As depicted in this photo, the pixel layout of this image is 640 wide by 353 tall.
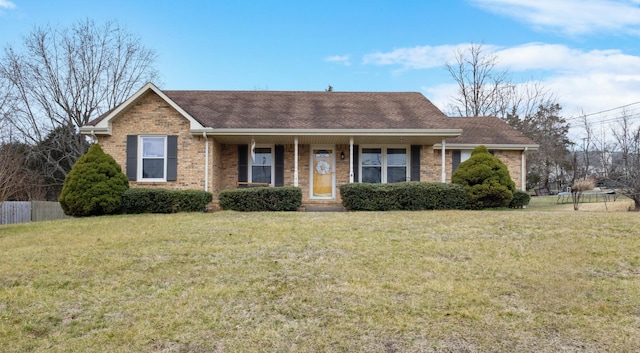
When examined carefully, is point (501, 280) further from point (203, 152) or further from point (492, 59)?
point (492, 59)

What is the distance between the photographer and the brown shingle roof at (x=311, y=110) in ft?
50.3

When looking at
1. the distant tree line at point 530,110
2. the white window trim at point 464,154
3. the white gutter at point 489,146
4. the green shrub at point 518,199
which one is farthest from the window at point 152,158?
the distant tree line at point 530,110

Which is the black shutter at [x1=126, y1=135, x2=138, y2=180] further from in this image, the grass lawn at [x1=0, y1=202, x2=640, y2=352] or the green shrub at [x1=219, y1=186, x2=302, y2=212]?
the grass lawn at [x1=0, y1=202, x2=640, y2=352]

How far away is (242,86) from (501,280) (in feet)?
110

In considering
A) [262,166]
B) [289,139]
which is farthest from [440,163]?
[262,166]

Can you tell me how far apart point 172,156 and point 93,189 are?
8.85 ft

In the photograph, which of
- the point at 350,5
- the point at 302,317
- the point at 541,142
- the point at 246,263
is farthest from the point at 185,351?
the point at 541,142

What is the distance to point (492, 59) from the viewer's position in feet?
116

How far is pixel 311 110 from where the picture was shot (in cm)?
1700

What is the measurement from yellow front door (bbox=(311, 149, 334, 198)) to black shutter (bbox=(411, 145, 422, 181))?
3066 mm

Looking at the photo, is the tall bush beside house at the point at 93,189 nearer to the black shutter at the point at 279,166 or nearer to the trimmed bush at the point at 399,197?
the black shutter at the point at 279,166

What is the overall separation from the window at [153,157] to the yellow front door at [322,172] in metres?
5.36

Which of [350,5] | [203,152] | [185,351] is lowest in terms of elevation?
[185,351]

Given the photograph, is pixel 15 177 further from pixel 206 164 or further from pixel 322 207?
pixel 322 207
